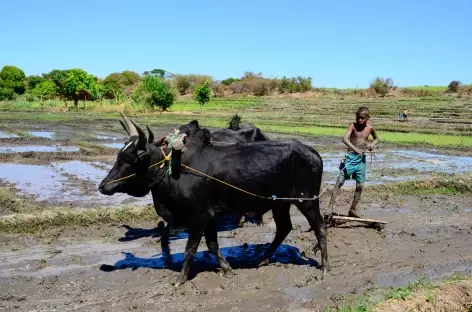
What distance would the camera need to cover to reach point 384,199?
11.2 meters

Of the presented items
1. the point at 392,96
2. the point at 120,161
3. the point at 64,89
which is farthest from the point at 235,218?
the point at 392,96

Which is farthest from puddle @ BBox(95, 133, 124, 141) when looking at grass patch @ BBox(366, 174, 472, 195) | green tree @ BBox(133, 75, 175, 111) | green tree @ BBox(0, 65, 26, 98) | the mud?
green tree @ BBox(0, 65, 26, 98)

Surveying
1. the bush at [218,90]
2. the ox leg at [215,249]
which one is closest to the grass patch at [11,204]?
the ox leg at [215,249]

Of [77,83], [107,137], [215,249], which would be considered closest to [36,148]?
[107,137]

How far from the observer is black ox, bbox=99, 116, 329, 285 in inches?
235

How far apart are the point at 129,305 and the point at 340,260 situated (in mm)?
3132

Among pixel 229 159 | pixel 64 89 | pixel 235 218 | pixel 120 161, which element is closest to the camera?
pixel 120 161

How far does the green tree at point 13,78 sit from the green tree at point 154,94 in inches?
1219

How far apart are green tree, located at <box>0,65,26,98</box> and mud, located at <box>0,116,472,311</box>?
65.5 meters

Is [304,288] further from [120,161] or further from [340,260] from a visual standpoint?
[120,161]

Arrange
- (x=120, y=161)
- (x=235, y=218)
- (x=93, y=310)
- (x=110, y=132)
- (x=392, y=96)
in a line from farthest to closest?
(x=392, y=96)
(x=110, y=132)
(x=235, y=218)
(x=120, y=161)
(x=93, y=310)

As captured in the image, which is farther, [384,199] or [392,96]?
[392,96]

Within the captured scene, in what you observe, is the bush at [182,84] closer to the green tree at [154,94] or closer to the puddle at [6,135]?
the green tree at [154,94]

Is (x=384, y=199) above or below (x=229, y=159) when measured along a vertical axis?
below
